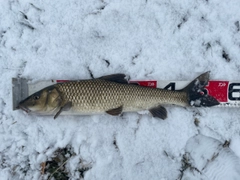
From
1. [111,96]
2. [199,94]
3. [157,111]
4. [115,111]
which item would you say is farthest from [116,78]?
[199,94]

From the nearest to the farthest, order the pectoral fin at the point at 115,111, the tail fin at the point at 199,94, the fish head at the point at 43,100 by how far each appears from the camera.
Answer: the fish head at the point at 43,100 < the pectoral fin at the point at 115,111 < the tail fin at the point at 199,94

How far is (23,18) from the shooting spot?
9.25 feet

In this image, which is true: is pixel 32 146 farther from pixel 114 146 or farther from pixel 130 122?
pixel 130 122

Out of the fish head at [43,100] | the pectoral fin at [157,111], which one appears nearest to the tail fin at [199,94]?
the pectoral fin at [157,111]

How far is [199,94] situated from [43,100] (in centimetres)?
168

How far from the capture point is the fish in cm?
246

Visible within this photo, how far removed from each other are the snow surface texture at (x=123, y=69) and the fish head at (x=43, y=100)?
30 centimetres

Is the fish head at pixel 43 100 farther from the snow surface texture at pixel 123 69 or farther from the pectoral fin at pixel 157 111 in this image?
the pectoral fin at pixel 157 111

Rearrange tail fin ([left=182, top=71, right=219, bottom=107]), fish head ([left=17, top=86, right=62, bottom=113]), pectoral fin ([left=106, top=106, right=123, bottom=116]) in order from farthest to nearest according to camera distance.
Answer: tail fin ([left=182, top=71, right=219, bottom=107]), pectoral fin ([left=106, top=106, right=123, bottom=116]), fish head ([left=17, top=86, right=62, bottom=113])

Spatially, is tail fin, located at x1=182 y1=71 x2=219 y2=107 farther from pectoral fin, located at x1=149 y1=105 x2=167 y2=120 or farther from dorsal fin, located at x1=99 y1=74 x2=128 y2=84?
dorsal fin, located at x1=99 y1=74 x2=128 y2=84

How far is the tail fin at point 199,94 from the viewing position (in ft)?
8.84

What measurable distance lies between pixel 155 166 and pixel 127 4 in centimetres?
193

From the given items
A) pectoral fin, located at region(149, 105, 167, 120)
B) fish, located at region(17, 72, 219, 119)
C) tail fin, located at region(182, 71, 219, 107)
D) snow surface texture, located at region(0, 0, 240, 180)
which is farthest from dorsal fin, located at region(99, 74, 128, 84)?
tail fin, located at region(182, 71, 219, 107)

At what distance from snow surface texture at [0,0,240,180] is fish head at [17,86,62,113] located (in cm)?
30
